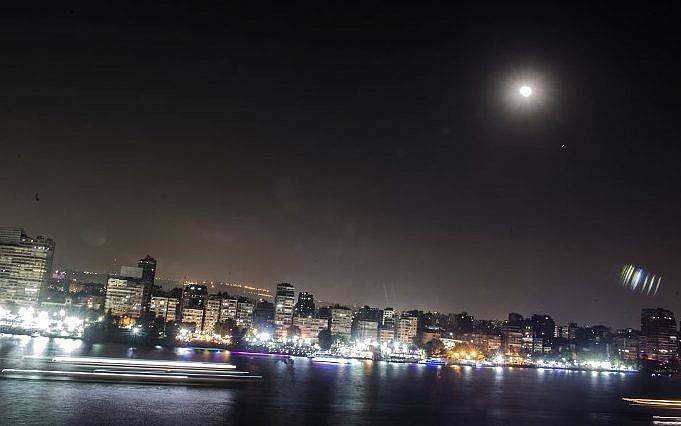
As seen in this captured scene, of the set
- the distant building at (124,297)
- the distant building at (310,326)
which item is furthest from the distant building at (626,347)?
the distant building at (124,297)

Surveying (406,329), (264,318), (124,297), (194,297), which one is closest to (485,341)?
(406,329)

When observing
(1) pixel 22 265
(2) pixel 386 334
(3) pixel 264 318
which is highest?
(1) pixel 22 265

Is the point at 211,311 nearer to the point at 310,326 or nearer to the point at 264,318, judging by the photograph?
the point at 264,318

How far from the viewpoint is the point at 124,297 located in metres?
148

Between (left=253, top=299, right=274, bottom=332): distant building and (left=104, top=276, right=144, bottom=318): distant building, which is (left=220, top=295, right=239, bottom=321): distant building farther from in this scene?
(left=104, top=276, right=144, bottom=318): distant building

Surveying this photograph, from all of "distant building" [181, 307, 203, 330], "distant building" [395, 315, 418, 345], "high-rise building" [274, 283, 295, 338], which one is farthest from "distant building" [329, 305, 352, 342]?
"distant building" [181, 307, 203, 330]

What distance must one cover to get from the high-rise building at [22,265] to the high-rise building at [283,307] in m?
59.0

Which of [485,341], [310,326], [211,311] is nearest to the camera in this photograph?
[211,311]

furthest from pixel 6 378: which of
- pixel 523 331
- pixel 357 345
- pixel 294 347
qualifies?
pixel 523 331

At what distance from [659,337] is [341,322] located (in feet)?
339

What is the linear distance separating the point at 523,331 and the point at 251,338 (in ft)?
310

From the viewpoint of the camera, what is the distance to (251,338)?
13800 centimetres

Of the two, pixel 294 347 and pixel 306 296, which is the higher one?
pixel 306 296

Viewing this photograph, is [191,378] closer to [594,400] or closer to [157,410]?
[157,410]
